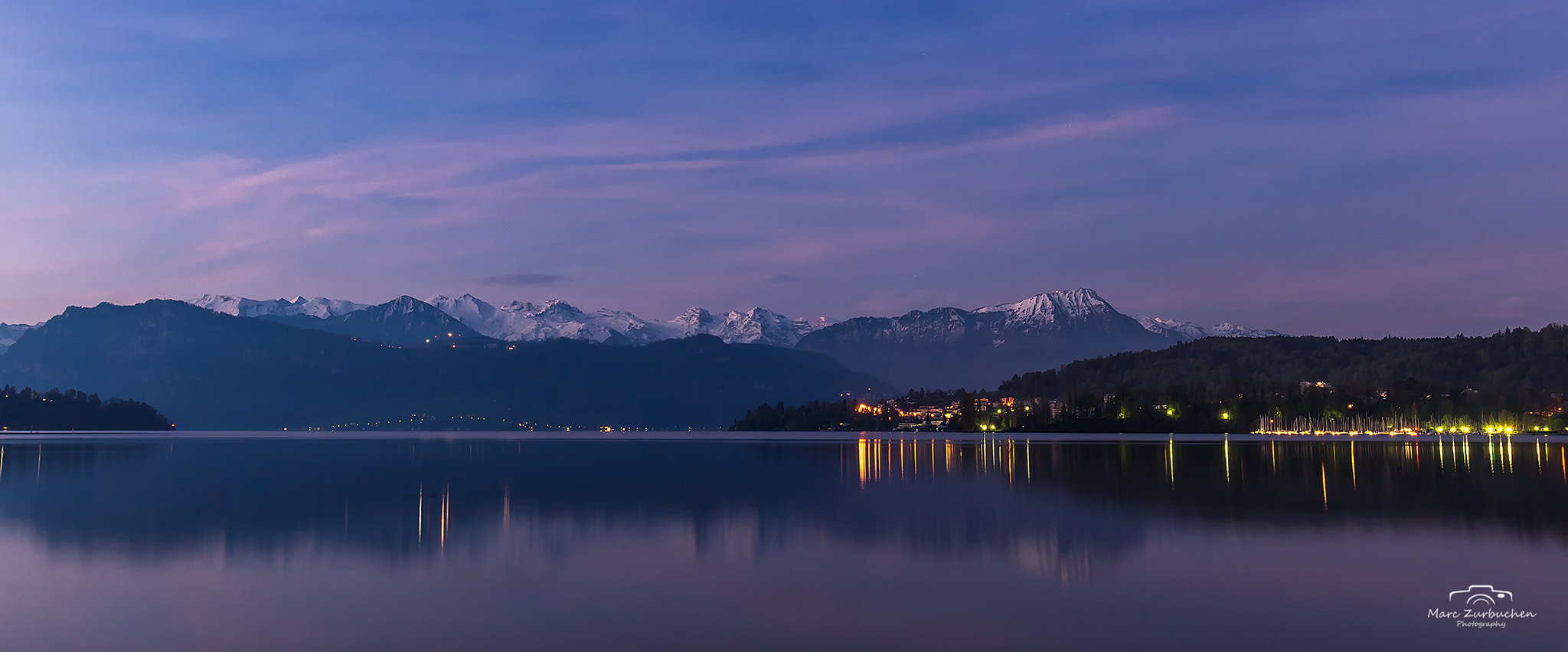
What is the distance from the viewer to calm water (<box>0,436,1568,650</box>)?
2117 cm

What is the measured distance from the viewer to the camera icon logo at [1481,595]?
24.0m

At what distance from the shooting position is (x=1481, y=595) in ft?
81.0

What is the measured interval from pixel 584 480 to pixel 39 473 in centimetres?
3787

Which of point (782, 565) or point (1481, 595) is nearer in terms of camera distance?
point (1481, 595)

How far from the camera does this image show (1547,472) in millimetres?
71125

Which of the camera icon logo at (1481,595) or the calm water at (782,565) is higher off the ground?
the calm water at (782,565)

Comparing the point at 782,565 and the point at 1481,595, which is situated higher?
the point at 782,565

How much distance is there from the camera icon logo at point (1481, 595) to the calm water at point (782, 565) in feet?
1.16

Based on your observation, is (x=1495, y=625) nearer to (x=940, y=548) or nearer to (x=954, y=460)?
(x=940, y=548)

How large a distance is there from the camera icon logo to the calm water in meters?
0.35

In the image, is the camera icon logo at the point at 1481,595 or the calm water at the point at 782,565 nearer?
the calm water at the point at 782,565

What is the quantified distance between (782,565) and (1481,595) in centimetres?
1696

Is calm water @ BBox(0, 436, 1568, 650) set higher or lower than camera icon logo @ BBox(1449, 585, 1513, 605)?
higher

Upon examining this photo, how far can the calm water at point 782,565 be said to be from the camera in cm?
2117
